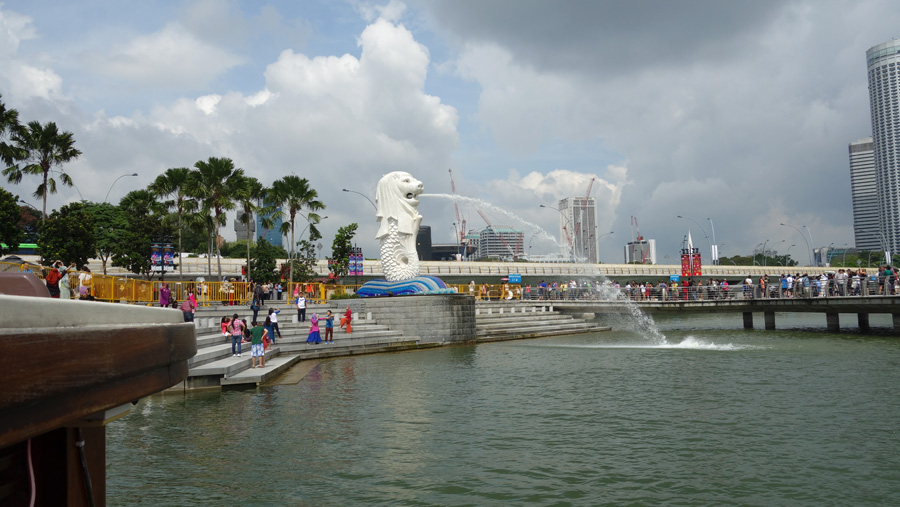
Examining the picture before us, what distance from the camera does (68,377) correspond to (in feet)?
7.69

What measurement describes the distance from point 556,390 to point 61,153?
3617 centimetres

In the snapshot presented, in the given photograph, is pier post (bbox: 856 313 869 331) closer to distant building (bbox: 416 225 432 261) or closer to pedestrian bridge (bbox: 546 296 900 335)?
pedestrian bridge (bbox: 546 296 900 335)

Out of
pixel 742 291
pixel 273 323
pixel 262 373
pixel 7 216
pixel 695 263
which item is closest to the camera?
pixel 262 373

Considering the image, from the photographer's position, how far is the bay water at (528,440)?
29.5ft

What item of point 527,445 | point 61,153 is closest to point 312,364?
point 527,445

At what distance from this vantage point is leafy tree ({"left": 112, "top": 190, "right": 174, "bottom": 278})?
47844mm

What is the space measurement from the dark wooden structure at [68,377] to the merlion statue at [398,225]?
99.9 ft

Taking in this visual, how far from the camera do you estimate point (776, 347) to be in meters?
27.7

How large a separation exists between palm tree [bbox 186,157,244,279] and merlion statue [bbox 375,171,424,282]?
1261 cm

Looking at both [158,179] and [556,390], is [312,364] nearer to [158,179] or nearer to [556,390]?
[556,390]

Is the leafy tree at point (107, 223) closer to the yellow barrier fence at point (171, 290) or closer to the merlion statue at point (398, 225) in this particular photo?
the yellow barrier fence at point (171, 290)

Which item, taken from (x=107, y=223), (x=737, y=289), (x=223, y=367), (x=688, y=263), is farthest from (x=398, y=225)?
(x=107, y=223)

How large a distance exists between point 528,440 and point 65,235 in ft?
119

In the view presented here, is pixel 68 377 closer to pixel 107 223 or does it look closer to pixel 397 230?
pixel 397 230
